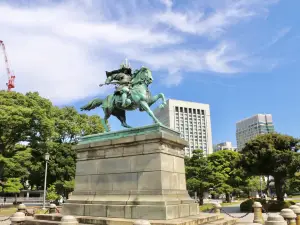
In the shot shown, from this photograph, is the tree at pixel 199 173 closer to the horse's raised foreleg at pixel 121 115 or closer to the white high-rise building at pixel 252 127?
the horse's raised foreleg at pixel 121 115

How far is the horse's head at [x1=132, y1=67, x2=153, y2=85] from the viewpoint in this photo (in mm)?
12492

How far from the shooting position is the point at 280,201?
2702 cm

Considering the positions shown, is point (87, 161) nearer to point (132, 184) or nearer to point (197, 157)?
point (132, 184)

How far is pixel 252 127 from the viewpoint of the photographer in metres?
141

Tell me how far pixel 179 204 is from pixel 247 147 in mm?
21303

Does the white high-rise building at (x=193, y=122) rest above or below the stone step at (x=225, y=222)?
above

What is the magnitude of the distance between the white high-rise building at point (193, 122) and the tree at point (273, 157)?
6031cm

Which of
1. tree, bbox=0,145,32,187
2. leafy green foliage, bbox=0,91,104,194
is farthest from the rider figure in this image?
tree, bbox=0,145,32,187

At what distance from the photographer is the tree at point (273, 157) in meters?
26.9

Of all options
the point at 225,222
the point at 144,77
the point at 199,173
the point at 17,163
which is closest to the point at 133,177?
the point at 225,222

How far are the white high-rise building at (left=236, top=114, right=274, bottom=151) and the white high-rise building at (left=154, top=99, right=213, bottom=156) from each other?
74.5 ft

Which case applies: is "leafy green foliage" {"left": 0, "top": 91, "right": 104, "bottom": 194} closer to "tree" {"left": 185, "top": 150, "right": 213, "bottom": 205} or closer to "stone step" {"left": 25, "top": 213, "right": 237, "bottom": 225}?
"tree" {"left": 185, "top": 150, "right": 213, "bottom": 205}

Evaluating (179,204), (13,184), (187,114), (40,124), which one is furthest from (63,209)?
(187,114)

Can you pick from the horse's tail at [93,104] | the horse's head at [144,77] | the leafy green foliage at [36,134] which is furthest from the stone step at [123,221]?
the leafy green foliage at [36,134]
